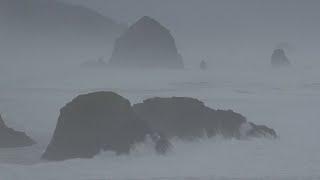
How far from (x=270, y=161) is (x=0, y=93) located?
2779 centimetres

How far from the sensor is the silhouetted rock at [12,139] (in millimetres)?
25625

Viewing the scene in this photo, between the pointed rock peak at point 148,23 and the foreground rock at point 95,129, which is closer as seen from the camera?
the foreground rock at point 95,129

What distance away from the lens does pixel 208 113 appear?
27016 mm

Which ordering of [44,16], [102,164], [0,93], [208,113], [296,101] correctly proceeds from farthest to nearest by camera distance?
[44,16] < [0,93] < [296,101] < [208,113] < [102,164]

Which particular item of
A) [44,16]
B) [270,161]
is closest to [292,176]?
[270,161]

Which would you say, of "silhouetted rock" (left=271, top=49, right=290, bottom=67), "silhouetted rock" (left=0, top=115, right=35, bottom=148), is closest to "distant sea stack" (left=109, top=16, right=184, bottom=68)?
"silhouetted rock" (left=271, top=49, right=290, bottom=67)

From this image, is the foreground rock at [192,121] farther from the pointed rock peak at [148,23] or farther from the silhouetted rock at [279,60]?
the pointed rock peak at [148,23]

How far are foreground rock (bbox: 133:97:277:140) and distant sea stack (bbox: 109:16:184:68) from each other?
222 ft

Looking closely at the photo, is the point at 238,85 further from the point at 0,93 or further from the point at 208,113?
the point at 208,113

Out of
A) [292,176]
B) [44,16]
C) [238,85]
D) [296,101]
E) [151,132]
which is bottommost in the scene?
[292,176]

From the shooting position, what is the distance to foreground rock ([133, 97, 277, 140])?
26.3m

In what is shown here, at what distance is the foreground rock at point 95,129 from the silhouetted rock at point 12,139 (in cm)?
265

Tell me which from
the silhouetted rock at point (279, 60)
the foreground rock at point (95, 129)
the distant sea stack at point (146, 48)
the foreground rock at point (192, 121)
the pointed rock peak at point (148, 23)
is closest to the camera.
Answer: the foreground rock at point (95, 129)

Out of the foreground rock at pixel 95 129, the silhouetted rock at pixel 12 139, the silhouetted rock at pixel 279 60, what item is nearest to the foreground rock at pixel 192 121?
the foreground rock at pixel 95 129
